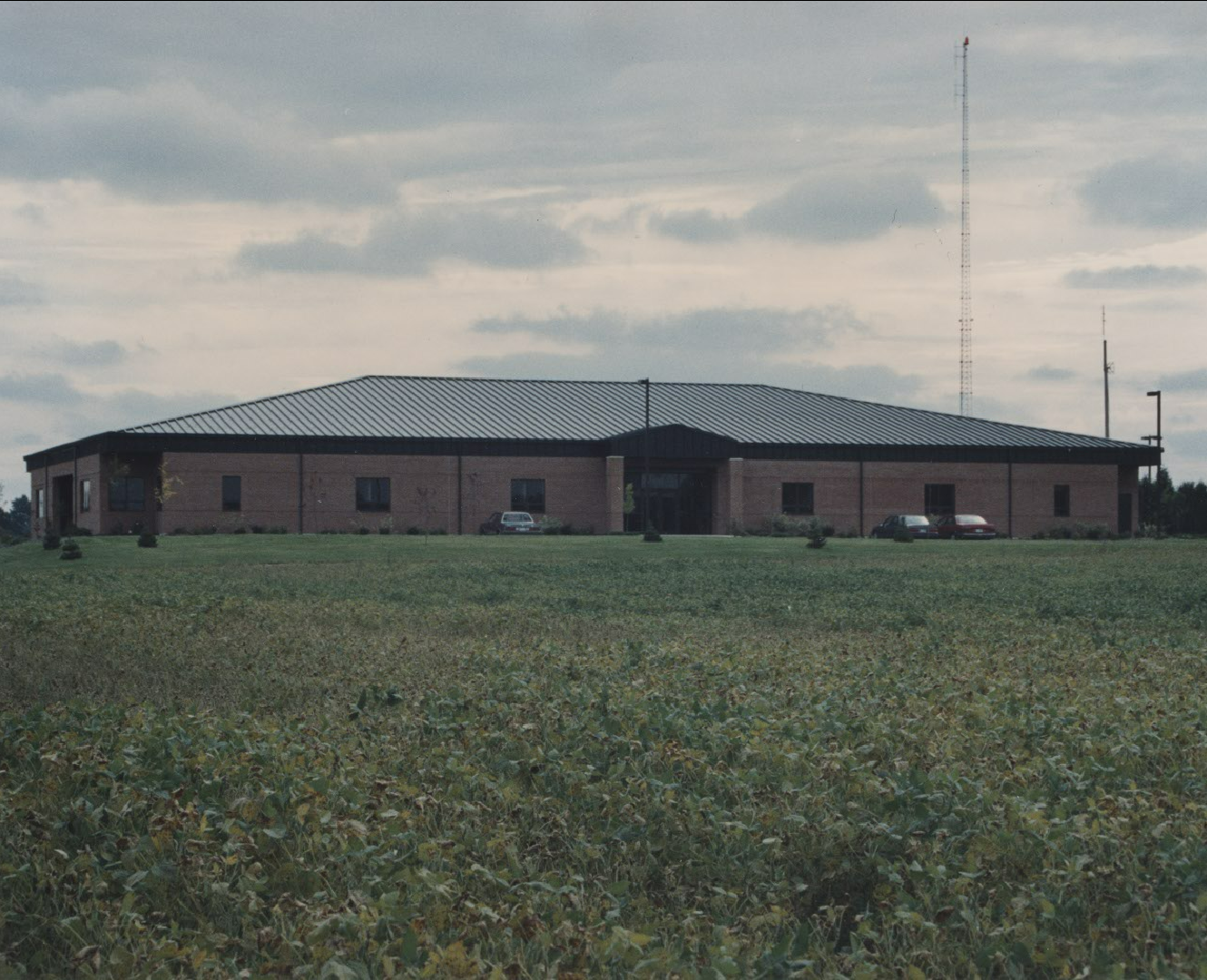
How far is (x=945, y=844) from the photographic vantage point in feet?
21.4

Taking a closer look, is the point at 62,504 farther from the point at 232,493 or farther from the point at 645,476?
the point at 645,476

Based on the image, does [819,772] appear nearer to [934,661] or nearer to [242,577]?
[934,661]

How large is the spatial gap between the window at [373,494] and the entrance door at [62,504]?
17230mm

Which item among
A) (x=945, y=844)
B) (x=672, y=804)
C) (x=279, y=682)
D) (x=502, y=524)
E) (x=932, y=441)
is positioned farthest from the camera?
(x=932, y=441)

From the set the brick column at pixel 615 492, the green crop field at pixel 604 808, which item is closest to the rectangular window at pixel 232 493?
the brick column at pixel 615 492

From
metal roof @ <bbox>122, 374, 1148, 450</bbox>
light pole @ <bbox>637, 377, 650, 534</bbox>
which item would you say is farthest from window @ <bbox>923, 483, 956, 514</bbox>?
light pole @ <bbox>637, 377, 650, 534</bbox>


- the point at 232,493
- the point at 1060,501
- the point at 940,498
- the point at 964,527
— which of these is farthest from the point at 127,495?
the point at 1060,501

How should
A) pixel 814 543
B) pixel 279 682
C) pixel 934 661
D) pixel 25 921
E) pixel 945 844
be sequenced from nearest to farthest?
pixel 25 921 → pixel 945 844 → pixel 279 682 → pixel 934 661 → pixel 814 543

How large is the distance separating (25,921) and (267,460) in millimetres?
54517

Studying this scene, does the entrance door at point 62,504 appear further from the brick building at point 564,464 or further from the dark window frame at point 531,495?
the dark window frame at point 531,495

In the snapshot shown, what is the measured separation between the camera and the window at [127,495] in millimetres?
59469

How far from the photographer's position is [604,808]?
729cm

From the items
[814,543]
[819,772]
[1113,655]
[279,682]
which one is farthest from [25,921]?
[814,543]

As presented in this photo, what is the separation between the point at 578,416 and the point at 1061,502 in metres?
24.6
